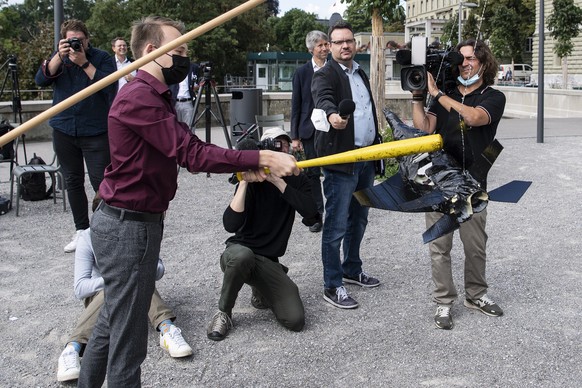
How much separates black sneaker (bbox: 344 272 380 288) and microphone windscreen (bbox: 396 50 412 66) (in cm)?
202

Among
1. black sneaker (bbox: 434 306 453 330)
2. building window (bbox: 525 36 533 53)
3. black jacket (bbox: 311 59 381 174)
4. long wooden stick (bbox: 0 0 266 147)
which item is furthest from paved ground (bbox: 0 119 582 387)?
building window (bbox: 525 36 533 53)

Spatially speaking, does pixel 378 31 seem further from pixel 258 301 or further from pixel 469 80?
pixel 258 301

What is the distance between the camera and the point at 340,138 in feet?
15.8

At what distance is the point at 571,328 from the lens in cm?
459

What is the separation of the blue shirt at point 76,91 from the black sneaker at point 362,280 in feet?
8.02

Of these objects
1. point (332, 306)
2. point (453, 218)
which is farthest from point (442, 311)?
point (453, 218)

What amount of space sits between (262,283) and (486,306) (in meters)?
1.56

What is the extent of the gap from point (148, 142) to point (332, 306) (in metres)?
2.56

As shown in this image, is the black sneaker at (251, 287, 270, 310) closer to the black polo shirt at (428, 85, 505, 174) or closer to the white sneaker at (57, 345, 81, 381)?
the white sneaker at (57, 345, 81, 381)

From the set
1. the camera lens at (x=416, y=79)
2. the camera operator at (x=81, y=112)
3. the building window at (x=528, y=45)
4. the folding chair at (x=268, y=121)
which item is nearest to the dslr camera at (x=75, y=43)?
the camera operator at (x=81, y=112)

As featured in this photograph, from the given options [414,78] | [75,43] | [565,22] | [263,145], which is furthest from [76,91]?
[565,22]

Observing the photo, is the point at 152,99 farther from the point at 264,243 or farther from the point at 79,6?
the point at 79,6

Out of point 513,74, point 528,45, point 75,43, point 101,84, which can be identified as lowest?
point 101,84

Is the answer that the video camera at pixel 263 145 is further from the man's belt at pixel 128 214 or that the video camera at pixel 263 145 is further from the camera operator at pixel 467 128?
the man's belt at pixel 128 214
